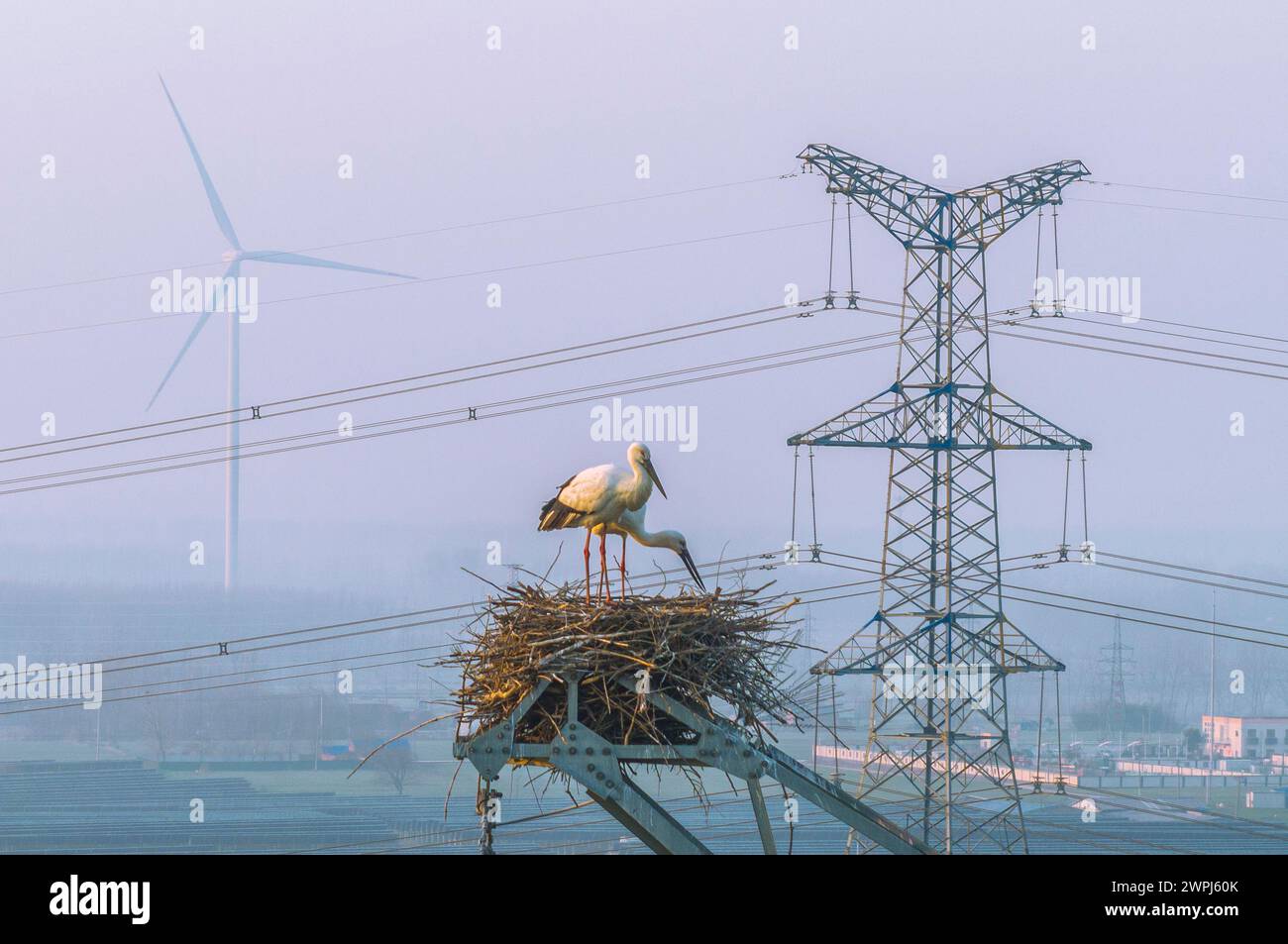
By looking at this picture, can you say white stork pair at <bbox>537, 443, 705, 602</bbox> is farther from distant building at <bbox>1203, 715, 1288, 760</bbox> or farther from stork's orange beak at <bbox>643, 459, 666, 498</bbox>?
distant building at <bbox>1203, 715, 1288, 760</bbox>

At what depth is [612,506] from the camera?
17109 mm

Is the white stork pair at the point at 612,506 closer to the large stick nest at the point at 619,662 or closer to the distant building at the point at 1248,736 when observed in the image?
the large stick nest at the point at 619,662

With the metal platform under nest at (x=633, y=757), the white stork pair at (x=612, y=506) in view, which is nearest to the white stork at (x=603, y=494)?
the white stork pair at (x=612, y=506)

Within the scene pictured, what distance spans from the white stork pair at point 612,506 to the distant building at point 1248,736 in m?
102

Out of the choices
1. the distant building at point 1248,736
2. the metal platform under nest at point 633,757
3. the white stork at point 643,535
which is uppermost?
the white stork at point 643,535

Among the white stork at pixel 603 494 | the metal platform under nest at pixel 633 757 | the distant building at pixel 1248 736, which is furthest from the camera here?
the distant building at pixel 1248 736

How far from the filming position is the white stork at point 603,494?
1709 cm

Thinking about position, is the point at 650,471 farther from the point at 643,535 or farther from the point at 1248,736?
the point at 1248,736

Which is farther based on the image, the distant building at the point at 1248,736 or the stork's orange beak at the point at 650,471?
the distant building at the point at 1248,736

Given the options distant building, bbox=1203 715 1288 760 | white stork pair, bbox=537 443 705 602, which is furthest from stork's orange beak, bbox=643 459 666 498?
distant building, bbox=1203 715 1288 760

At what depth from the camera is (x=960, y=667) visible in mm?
32625
